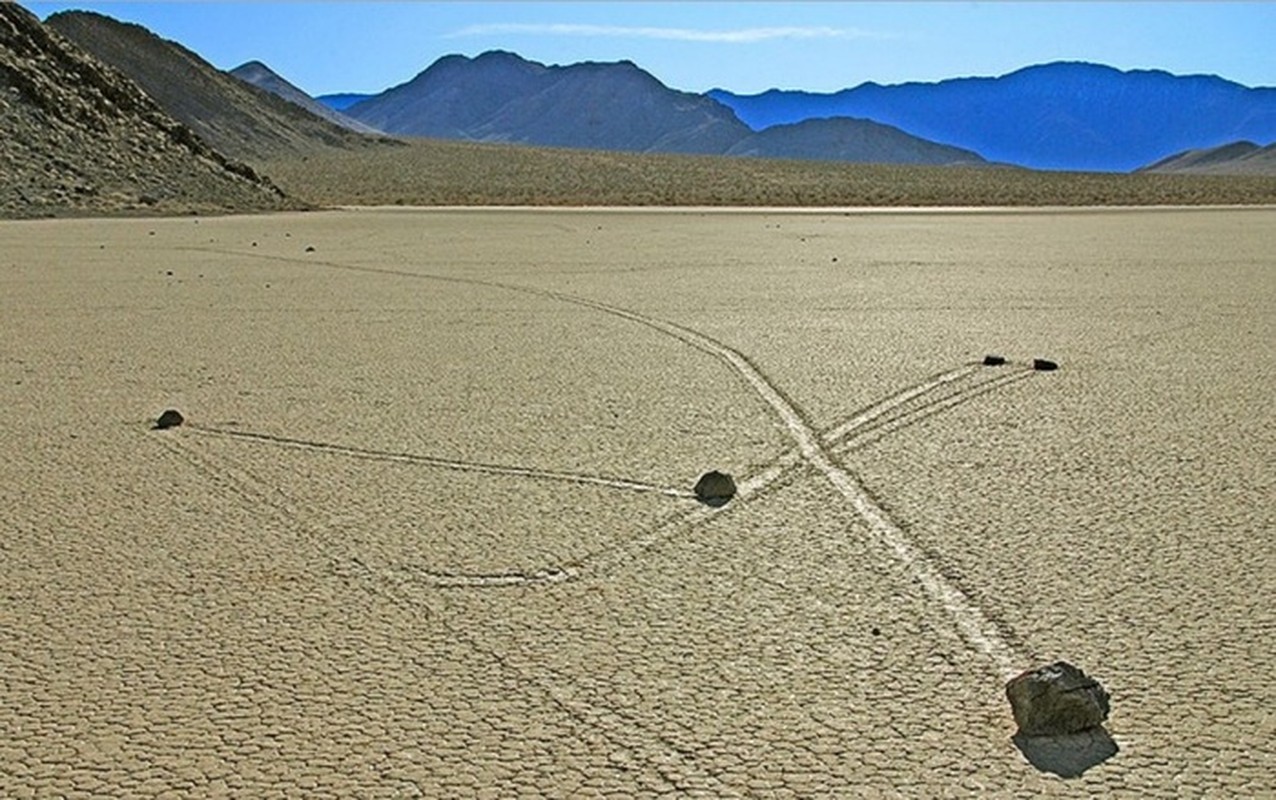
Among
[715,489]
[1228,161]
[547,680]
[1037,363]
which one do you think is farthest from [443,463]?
[1228,161]

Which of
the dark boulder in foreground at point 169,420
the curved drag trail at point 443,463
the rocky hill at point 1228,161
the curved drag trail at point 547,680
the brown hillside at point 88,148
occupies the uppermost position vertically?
the rocky hill at point 1228,161

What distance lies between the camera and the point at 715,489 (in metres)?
4.70

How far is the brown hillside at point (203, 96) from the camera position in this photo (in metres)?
94.1

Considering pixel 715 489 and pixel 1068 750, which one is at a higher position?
pixel 715 489

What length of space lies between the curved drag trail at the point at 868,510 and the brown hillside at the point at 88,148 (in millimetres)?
20539

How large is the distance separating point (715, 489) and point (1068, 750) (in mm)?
2028

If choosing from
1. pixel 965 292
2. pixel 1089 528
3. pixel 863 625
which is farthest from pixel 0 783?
pixel 965 292

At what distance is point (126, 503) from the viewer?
465 centimetres

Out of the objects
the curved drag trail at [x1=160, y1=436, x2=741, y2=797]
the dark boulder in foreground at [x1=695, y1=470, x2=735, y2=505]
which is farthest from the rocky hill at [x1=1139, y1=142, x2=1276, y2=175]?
the curved drag trail at [x1=160, y1=436, x2=741, y2=797]

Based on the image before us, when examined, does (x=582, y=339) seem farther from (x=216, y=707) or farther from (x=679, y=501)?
(x=216, y=707)

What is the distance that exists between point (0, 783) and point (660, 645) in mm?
1420

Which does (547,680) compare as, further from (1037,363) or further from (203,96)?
(203,96)

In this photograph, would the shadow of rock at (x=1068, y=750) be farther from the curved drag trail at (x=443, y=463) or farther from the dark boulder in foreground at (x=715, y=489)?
the curved drag trail at (x=443, y=463)

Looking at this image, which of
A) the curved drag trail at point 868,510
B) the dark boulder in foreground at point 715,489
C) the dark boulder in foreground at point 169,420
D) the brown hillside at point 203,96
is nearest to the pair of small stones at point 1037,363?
the curved drag trail at point 868,510
